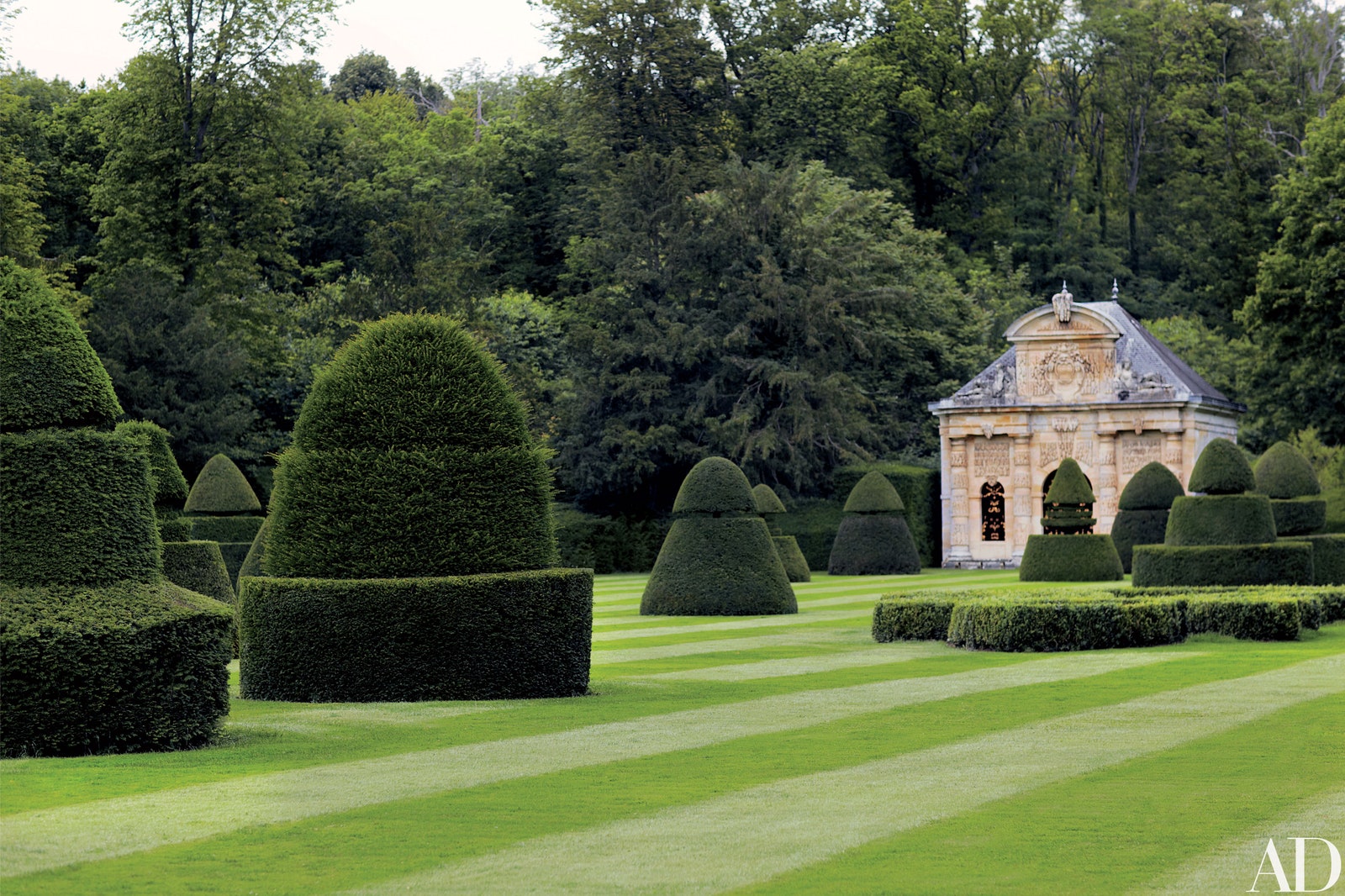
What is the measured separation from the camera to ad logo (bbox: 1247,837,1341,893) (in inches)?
272

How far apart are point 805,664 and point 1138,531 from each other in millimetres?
23786

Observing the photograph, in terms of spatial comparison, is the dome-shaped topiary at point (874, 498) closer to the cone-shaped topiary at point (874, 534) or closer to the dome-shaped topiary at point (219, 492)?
the cone-shaped topiary at point (874, 534)

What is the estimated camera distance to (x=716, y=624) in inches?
968

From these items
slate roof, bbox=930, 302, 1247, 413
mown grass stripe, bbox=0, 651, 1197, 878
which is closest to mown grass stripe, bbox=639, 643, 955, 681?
mown grass stripe, bbox=0, 651, 1197, 878

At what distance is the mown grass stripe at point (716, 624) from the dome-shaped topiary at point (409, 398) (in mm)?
7476

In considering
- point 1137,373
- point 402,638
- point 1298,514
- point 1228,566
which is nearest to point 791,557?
point 1298,514

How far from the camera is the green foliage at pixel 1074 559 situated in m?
34.3

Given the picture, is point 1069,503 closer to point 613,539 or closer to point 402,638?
point 613,539

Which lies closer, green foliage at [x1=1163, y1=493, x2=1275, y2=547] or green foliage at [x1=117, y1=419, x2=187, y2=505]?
green foliage at [x1=117, y1=419, x2=187, y2=505]

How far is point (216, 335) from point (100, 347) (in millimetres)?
3226

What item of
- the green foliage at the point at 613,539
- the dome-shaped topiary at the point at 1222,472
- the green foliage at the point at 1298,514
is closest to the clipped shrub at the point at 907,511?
the green foliage at the point at 613,539

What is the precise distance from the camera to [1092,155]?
77000 millimetres

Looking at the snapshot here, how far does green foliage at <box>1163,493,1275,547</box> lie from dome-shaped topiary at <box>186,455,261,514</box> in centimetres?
1614

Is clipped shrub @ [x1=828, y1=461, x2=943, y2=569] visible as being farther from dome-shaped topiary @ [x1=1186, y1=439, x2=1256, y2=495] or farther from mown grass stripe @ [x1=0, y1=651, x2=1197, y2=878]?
mown grass stripe @ [x1=0, y1=651, x2=1197, y2=878]
